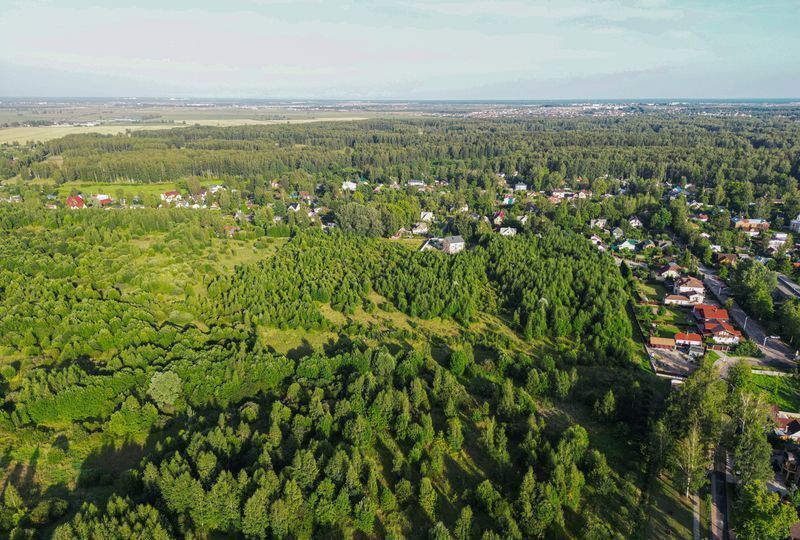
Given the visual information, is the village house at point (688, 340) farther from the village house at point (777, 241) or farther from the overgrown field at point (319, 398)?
the village house at point (777, 241)

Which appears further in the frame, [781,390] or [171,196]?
[171,196]

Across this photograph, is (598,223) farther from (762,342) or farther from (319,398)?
(319,398)

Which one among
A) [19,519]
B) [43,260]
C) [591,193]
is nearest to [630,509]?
[19,519]

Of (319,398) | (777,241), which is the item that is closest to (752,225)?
(777,241)

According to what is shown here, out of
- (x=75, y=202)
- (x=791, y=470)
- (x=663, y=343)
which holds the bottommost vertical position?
(x=791, y=470)

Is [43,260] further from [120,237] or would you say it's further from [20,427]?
[20,427]

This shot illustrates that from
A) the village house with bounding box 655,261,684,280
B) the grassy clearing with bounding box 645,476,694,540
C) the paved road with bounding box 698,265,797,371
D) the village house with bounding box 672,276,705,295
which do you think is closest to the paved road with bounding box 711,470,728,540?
the grassy clearing with bounding box 645,476,694,540

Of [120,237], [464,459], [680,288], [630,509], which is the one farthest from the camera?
[120,237]
